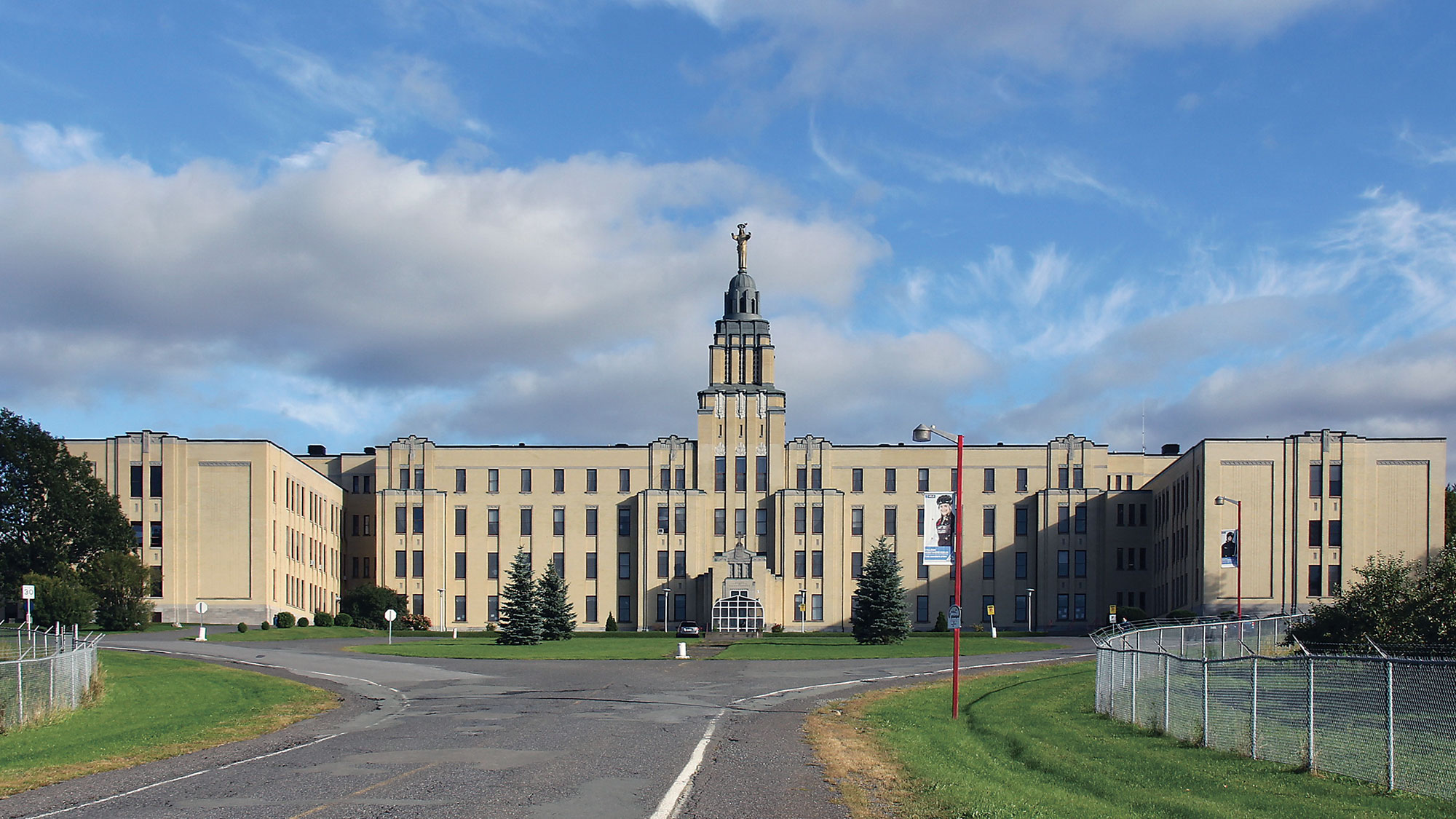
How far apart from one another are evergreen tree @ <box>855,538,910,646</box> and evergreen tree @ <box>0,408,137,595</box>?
46813 mm

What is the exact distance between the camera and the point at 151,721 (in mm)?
29531

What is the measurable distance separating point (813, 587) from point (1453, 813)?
93623mm

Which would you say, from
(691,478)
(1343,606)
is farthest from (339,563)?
(1343,606)

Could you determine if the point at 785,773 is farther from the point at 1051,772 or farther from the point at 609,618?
the point at 609,618

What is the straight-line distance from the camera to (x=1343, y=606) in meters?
41.3

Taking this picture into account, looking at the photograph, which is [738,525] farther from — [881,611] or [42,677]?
[42,677]

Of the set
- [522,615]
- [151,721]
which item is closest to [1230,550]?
[522,615]

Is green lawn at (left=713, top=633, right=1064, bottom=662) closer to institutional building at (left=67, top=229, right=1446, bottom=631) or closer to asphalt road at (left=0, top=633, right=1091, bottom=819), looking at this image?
asphalt road at (left=0, top=633, right=1091, bottom=819)

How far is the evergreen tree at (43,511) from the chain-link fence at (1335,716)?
7265cm

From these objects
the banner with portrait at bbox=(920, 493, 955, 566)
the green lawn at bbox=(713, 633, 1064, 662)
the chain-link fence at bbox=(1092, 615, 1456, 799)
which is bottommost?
the green lawn at bbox=(713, 633, 1064, 662)

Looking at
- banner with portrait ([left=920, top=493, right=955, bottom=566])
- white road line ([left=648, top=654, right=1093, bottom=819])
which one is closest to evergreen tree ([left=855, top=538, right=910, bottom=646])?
white road line ([left=648, top=654, right=1093, bottom=819])

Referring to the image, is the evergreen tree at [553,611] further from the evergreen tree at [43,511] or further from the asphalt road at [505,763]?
the asphalt road at [505,763]

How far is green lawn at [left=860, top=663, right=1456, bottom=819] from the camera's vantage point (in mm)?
16578

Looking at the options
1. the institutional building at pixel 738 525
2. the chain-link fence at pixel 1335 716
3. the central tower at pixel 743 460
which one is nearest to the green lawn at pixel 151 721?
the chain-link fence at pixel 1335 716
